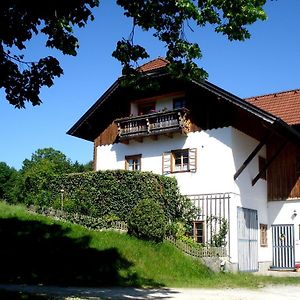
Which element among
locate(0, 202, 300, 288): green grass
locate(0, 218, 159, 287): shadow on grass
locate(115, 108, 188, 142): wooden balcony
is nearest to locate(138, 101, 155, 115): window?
locate(115, 108, 188, 142): wooden balcony

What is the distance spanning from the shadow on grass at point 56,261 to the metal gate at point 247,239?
7.42m

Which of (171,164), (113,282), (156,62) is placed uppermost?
(156,62)

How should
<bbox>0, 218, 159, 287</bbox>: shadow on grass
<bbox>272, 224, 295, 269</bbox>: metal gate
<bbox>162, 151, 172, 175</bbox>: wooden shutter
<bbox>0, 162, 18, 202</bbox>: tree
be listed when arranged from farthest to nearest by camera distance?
<bbox>0, 162, 18, 202</bbox>: tree < <bbox>272, 224, 295, 269</bbox>: metal gate < <bbox>162, 151, 172, 175</bbox>: wooden shutter < <bbox>0, 218, 159, 287</bbox>: shadow on grass

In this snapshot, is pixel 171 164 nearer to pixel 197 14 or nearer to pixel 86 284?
pixel 86 284

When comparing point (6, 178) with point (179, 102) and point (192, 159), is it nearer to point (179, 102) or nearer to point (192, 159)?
point (179, 102)

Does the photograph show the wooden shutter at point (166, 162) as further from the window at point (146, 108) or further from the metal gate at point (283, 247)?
the metal gate at point (283, 247)

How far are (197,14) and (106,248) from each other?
10.2 metres

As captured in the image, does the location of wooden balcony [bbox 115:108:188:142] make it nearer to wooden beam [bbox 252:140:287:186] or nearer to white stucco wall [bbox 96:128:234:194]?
white stucco wall [bbox 96:128:234:194]

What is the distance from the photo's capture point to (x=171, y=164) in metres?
25.2

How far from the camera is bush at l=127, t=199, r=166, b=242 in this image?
1972 cm

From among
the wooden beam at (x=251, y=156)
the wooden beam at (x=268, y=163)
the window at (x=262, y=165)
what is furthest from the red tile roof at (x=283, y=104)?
the wooden beam at (x=251, y=156)

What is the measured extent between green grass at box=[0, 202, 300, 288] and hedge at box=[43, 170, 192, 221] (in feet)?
7.66

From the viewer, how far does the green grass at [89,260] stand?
16.0 m

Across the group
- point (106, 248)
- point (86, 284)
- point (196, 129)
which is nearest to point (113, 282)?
point (86, 284)
